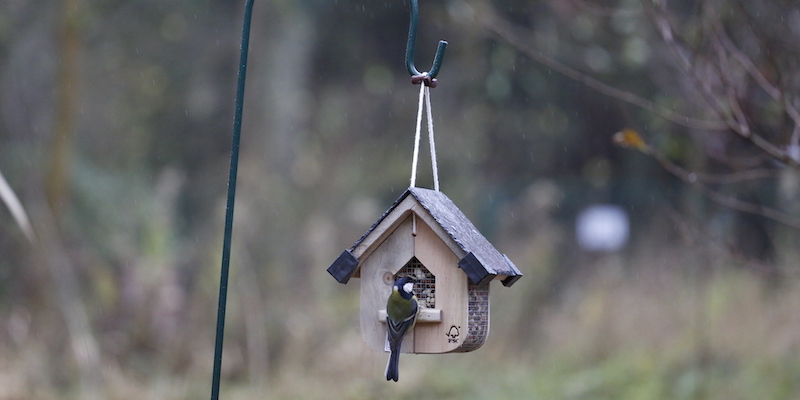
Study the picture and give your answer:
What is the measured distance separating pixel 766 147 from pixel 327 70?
33.7ft

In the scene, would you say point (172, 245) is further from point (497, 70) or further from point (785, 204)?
point (785, 204)

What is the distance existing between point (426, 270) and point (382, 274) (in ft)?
0.51

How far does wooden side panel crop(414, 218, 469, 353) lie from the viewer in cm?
314

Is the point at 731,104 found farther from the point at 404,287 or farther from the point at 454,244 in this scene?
the point at 404,287

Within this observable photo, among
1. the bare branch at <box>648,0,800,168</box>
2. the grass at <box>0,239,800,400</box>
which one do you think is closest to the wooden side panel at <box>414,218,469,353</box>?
the bare branch at <box>648,0,800,168</box>

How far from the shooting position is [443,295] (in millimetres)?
3184

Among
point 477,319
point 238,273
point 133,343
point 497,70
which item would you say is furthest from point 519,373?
point 477,319

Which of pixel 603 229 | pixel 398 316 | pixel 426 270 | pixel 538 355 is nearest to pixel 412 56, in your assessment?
pixel 426 270

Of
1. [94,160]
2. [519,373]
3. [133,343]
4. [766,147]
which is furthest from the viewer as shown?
[94,160]

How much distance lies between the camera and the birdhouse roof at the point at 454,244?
9.95ft

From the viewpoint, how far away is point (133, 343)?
8.31 m

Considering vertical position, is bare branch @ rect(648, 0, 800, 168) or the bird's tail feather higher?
bare branch @ rect(648, 0, 800, 168)

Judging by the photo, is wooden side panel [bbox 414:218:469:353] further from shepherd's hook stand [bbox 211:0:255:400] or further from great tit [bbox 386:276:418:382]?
shepherd's hook stand [bbox 211:0:255:400]

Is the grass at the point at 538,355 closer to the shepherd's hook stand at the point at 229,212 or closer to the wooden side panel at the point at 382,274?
the wooden side panel at the point at 382,274
